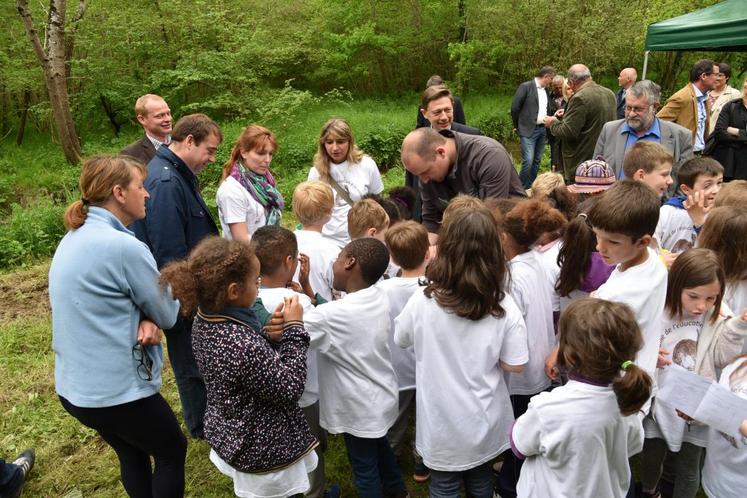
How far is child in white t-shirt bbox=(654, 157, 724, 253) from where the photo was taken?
10.1 ft

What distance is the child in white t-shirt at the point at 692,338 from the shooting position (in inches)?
87.0

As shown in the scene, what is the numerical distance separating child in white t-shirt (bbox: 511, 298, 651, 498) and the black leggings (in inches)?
62.0

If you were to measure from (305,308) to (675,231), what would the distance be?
2314 mm

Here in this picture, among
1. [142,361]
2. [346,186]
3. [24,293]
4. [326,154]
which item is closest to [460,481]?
[142,361]

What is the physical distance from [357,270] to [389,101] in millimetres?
15975

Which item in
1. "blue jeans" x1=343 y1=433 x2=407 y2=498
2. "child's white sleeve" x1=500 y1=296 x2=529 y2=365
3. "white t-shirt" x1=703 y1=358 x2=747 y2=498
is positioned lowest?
"blue jeans" x1=343 y1=433 x2=407 y2=498

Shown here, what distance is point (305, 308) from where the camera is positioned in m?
2.55

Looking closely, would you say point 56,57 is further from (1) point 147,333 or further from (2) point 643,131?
(2) point 643,131

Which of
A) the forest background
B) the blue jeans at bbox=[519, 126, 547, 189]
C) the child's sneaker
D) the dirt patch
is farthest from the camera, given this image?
the forest background

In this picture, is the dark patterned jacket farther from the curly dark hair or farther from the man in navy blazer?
the man in navy blazer

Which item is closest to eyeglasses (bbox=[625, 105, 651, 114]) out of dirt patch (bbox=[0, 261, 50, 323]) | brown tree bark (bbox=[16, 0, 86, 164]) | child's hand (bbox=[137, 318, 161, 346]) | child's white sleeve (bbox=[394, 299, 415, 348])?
child's white sleeve (bbox=[394, 299, 415, 348])

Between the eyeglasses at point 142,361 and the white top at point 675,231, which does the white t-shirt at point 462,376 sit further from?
the white top at point 675,231

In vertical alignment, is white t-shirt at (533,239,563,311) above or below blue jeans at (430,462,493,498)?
above

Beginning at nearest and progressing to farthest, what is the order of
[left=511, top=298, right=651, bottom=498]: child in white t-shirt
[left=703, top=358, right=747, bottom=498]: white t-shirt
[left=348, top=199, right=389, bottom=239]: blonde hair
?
[left=511, top=298, right=651, bottom=498]: child in white t-shirt
[left=703, top=358, right=747, bottom=498]: white t-shirt
[left=348, top=199, right=389, bottom=239]: blonde hair
